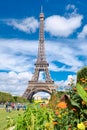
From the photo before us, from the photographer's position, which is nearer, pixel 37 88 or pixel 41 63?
pixel 37 88

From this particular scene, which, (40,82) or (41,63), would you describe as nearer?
(40,82)

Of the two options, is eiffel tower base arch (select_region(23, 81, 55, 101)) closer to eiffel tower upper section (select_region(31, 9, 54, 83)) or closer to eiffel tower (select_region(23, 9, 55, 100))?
eiffel tower (select_region(23, 9, 55, 100))

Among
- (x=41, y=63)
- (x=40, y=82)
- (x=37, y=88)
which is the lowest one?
(x=37, y=88)

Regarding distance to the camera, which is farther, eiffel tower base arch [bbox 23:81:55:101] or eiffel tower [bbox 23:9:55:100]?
eiffel tower base arch [bbox 23:81:55:101]

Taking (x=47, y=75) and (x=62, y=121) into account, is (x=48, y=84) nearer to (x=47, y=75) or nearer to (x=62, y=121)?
(x=47, y=75)

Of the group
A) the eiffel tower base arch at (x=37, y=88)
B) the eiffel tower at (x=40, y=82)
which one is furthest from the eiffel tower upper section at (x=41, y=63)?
the eiffel tower base arch at (x=37, y=88)

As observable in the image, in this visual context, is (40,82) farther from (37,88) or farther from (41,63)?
(41,63)

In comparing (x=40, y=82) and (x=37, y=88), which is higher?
(x=40, y=82)

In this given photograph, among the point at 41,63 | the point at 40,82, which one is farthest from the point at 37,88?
the point at 41,63

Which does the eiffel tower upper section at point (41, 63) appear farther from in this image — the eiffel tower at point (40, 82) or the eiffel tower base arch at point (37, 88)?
the eiffel tower base arch at point (37, 88)

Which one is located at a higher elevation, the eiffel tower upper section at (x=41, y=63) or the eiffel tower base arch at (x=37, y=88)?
the eiffel tower upper section at (x=41, y=63)

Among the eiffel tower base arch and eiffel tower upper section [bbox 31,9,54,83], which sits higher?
eiffel tower upper section [bbox 31,9,54,83]

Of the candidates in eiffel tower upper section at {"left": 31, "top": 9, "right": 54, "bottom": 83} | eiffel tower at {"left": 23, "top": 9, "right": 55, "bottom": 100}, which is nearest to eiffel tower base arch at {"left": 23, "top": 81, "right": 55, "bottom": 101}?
eiffel tower at {"left": 23, "top": 9, "right": 55, "bottom": 100}

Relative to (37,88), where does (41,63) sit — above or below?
above
